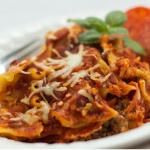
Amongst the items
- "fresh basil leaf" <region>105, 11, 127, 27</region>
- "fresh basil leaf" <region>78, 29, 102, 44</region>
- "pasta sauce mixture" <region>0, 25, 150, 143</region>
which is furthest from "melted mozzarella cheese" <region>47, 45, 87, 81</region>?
"fresh basil leaf" <region>105, 11, 127, 27</region>

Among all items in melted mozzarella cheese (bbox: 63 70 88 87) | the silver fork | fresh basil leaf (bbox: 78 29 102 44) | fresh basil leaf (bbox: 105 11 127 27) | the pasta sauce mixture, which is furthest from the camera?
the silver fork

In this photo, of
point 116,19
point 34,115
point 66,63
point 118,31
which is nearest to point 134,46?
point 118,31

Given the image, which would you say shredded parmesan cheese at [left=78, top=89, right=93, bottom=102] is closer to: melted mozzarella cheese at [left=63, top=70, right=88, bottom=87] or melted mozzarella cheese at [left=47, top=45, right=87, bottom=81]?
melted mozzarella cheese at [left=63, top=70, right=88, bottom=87]

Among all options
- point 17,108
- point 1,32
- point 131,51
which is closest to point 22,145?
point 17,108

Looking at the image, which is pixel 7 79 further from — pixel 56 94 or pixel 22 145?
pixel 22 145

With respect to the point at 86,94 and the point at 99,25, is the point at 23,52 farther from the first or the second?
the point at 86,94

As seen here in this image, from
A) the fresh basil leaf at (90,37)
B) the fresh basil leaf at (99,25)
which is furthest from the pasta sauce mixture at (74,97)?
the fresh basil leaf at (99,25)

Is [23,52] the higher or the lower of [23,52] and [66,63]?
the lower

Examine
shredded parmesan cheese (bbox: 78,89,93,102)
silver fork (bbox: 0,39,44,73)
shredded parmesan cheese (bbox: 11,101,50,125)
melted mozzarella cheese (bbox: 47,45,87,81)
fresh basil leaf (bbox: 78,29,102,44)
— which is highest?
shredded parmesan cheese (bbox: 78,89,93,102)
